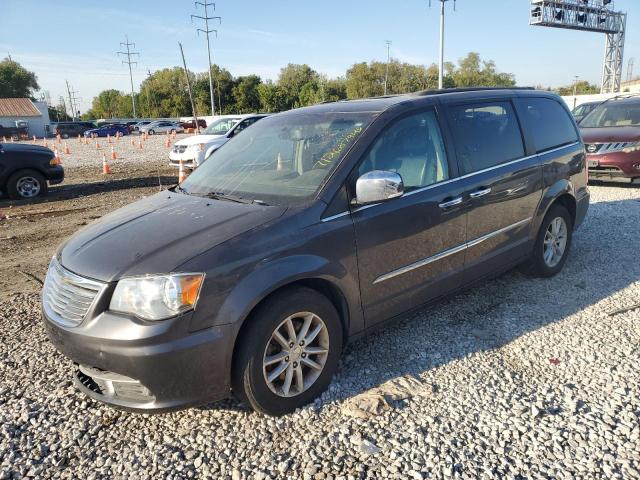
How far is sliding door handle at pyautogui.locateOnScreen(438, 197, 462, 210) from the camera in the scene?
Result: 142 inches

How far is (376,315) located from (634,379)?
1.70 metres

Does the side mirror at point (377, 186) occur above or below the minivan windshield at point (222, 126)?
below

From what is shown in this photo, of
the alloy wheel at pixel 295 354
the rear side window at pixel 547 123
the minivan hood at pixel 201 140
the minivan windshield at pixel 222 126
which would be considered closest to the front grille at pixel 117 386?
the alloy wheel at pixel 295 354

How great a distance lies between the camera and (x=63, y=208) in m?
9.88

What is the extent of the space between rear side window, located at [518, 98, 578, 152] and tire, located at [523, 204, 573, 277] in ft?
2.17

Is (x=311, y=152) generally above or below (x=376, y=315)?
above

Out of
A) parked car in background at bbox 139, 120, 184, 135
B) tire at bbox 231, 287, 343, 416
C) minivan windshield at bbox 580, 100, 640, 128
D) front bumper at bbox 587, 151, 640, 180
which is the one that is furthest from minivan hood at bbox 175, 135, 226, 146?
parked car in background at bbox 139, 120, 184, 135

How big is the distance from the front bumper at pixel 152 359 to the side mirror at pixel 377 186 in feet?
3.84

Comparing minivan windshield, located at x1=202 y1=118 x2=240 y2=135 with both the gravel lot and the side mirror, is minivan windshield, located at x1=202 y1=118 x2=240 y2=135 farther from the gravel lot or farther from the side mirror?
the side mirror

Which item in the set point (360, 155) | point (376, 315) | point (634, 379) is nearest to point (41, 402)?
point (376, 315)

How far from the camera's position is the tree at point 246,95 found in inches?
3105

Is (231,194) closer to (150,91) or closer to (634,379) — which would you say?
(634,379)

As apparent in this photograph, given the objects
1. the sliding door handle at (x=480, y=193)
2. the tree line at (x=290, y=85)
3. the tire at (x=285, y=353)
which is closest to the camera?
the tire at (x=285, y=353)

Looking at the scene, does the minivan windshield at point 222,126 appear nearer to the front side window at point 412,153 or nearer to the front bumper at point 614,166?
the front bumper at point 614,166
